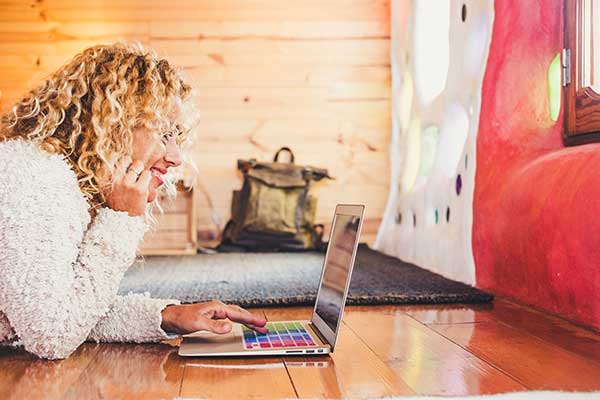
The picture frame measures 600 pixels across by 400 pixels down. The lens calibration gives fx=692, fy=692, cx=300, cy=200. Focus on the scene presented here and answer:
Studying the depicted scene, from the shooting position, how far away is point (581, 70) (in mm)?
1830

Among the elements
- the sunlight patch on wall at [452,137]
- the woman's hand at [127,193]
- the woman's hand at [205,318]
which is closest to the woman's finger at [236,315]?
the woman's hand at [205,318]

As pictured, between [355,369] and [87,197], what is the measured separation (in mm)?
573

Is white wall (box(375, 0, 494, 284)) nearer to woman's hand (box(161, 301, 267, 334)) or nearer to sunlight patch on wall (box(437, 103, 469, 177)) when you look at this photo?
sunlight patch on wall (box(437, 103, 469, 177))

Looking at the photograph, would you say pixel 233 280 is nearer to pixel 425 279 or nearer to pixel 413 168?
pixel 425 279

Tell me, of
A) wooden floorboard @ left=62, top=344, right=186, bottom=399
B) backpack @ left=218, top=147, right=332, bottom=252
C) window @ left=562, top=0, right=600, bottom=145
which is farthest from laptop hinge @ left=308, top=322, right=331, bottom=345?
backpack @ left=218, top=147, right=332, bottom=252

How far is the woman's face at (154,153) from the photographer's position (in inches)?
51.8

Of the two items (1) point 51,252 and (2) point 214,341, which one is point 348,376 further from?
(1) point 51,252

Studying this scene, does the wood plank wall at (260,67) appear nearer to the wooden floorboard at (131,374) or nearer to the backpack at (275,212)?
the backpack at (275,212)

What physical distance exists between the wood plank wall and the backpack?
20 cm

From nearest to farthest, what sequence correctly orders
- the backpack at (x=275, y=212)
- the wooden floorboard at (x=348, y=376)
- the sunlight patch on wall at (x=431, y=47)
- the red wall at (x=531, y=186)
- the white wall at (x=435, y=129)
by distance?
the wooden floorboard at (x=348, y=376)
the red wall at (x=531, y=186)
the white wall at (x=435, y=129)
the sunlight patch on wall at (x=431, y=47)
the backpack at (x=275, y=212)

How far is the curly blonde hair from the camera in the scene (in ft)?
4.14

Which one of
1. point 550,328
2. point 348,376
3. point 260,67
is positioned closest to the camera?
point 348,376

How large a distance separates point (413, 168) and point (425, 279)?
3.41 feet

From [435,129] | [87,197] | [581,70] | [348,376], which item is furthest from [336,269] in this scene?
[435,129]
